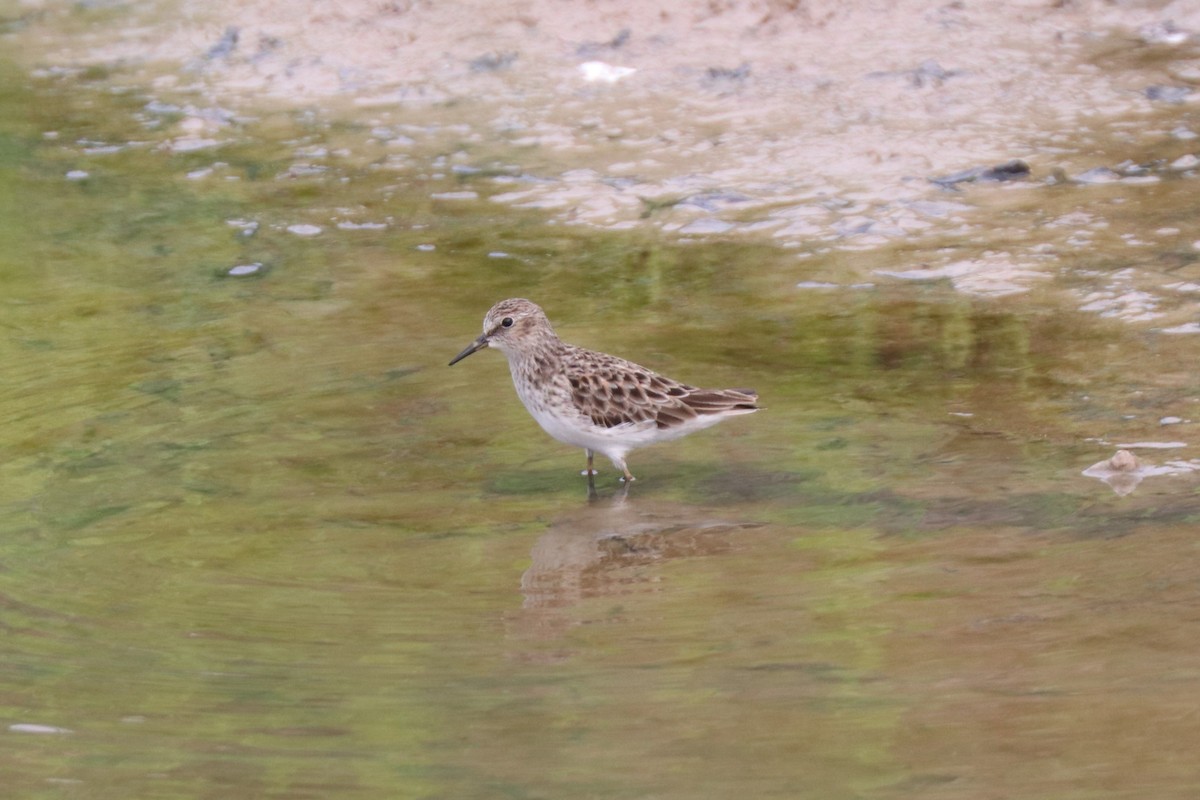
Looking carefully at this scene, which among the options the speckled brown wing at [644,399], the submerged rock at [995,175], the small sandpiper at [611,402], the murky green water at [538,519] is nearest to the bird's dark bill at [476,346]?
the small sandpiper at [611,402]

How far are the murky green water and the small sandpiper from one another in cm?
28

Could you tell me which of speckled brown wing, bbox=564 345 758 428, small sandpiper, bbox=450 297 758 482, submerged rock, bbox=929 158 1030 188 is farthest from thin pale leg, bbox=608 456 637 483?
submerged rock, bbox=929 158 1030 188

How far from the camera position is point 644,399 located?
8.79 m

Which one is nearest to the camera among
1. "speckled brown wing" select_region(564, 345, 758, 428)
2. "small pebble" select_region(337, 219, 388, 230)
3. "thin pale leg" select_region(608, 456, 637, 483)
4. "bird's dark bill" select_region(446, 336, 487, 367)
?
"speckled brown wing" select_region(564, 345, 758, 428)

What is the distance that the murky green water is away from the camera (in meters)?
5.59

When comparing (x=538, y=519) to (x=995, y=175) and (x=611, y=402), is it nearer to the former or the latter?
(x=611, y=402)

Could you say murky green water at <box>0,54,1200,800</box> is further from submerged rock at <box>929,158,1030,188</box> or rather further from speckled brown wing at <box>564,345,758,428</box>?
submerged rock at <box>929,158,1030,188</box>

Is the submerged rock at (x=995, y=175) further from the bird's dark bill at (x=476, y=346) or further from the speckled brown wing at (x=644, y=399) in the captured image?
the bird's dark bill at (x=476, y=346)

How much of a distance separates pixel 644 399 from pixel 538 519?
3.06ft

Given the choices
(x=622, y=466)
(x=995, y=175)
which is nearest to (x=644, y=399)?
(x=622, y=466)

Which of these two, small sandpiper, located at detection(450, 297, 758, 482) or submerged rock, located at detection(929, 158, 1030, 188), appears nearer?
small sandpiper, located at detection(450, 297, 758, 482)

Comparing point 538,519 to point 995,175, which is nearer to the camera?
point 538,519

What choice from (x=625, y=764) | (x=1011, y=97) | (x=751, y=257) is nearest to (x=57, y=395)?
(x=751, y=257)

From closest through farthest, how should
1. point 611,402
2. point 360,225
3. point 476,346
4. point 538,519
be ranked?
point 538,519 < point 611,402 < point 476,346 < point 360,225
